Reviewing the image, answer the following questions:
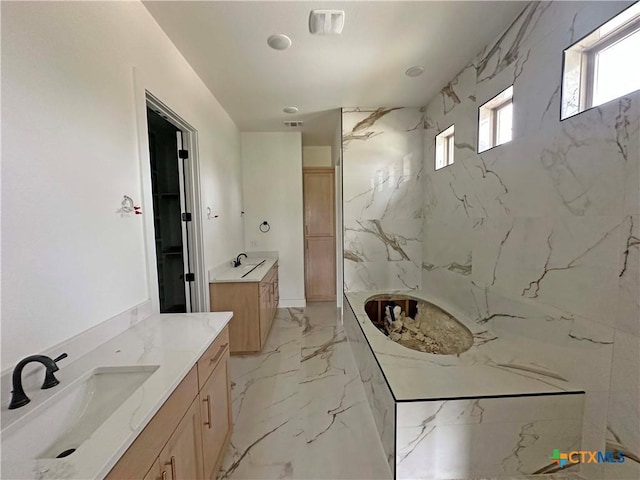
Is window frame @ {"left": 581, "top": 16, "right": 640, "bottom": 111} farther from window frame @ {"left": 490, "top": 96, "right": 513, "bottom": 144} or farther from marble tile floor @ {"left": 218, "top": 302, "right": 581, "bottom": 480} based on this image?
marble tile floor @ {"left": 218, "top": 302, "right": 581, "bottom": 480}

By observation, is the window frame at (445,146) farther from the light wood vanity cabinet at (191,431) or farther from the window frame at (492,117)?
the light wood vanity cabinet at (191,431)

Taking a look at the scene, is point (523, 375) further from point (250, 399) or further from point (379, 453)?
point (250, 399)

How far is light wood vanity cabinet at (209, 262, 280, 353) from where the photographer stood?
2670mm

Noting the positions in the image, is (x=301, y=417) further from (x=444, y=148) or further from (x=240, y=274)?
(x=444, y=148)

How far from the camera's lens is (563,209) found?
1465 millimetres

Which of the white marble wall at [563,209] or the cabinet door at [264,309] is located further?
the cabinet door at [264,309]

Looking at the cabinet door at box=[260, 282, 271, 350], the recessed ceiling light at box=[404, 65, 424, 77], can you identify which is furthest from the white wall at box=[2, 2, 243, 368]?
the recessed ceiling light at box=[404, 65, 424, 77]

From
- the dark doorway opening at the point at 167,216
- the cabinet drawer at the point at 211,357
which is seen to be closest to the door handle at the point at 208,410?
the cabinet drawer at the point at 211,357

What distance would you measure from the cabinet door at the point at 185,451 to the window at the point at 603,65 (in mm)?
2358

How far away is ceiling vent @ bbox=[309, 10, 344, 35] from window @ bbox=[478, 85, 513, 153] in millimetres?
1286

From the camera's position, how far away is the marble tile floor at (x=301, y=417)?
1519 mm

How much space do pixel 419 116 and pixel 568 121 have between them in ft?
6.90

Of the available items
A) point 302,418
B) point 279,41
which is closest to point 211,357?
point 302,418

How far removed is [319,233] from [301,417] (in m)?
3.00
